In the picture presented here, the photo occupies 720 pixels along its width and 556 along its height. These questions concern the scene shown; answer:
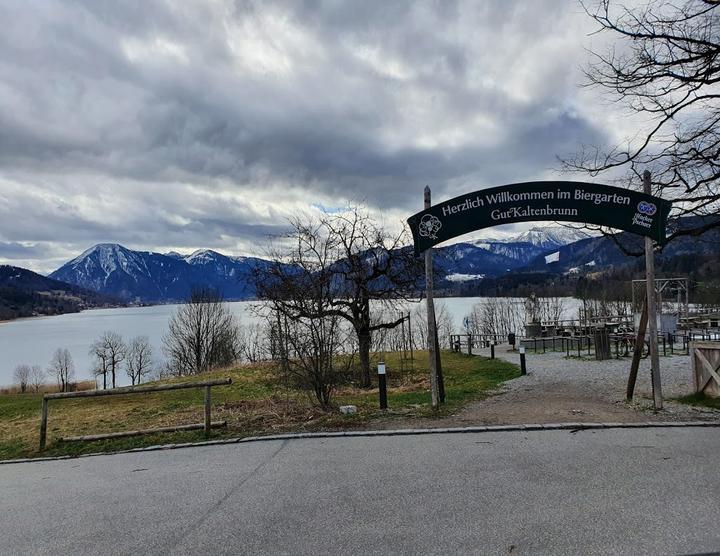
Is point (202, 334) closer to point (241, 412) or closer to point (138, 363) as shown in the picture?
point (138, 363)

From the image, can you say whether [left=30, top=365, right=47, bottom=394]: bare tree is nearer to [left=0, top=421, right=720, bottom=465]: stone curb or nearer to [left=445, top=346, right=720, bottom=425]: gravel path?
[left=445, top=346, right=720, bottom=425]: gravel path

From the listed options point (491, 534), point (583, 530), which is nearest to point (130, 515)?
point (491, 534)

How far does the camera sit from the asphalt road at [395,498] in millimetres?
3910

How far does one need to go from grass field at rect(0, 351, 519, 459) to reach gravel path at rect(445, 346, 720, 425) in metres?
0.73

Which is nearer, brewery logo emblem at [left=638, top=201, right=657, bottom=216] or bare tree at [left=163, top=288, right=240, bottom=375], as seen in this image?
brewery logo emblem at [left=638, top=201, right=657, bottom=216]

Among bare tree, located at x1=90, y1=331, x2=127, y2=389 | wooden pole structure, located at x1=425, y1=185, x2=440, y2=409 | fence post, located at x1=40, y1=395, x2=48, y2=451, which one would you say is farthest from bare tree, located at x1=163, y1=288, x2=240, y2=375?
wooden pole structure, located at x1=425, y1=185, x2=440, y2=409

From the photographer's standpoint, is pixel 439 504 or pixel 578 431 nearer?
pixel 439 504

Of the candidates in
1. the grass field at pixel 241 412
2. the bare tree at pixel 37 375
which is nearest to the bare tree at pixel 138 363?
the bare tree at pixel 37 375

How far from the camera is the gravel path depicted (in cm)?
823

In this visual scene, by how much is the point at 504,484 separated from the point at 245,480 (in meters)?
2.79

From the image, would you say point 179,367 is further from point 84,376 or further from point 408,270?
point 408,270

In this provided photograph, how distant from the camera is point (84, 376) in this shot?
238 feet

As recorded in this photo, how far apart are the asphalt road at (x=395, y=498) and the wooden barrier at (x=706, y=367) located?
3011 mm

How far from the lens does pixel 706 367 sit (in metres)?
9.62
